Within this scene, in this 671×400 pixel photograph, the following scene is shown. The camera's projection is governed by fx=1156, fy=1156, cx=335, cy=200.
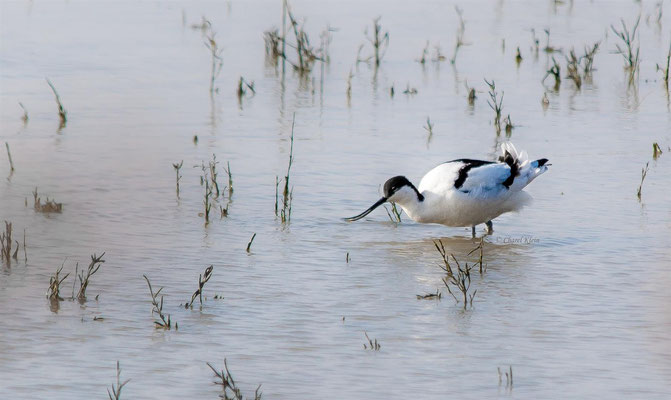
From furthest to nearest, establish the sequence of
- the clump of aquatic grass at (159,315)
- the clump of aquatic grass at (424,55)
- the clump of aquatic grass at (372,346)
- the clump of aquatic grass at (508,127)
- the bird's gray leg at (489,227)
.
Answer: the clump of aquatic grass at (424,55) → the clump of aquatic grass at (508,127) → the bird's gray leg at (489,227) → the clump of aquatic grass at (159,315) → the clump of aquatic grass at (372,346)

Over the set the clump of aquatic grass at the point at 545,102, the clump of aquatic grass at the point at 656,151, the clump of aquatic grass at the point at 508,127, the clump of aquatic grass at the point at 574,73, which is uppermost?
the clump of aquatic grass at the point at 574,73

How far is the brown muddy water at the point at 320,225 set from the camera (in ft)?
18.0

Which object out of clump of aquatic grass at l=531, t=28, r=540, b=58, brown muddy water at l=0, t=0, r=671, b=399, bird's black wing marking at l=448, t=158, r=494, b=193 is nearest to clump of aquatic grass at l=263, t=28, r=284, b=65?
brown muddy water at l=0, t=0, r=671, b=399

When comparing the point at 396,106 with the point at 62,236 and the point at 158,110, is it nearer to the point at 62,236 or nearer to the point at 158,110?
the point at 158,110

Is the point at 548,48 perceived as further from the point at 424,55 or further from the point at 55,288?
the point at 55,288

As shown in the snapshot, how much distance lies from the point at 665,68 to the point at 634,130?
133 inches

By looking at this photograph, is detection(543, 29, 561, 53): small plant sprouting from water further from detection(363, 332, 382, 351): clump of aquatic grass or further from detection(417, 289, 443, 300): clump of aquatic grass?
detection(363, 332, 382, 351): clump of aquatic grass

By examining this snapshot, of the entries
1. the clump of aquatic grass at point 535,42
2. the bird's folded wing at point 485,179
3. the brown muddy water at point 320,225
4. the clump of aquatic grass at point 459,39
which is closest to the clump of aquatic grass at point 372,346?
the brown muddy water at point 320,225

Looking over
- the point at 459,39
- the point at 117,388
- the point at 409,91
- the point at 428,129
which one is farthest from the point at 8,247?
the point at 459,39

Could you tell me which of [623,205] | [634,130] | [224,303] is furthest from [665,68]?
[224,303]

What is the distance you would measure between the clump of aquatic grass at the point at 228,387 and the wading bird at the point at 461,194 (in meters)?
3.42

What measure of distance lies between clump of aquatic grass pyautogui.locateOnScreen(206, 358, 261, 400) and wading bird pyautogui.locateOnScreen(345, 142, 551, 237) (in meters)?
3.42

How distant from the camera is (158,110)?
11930mm

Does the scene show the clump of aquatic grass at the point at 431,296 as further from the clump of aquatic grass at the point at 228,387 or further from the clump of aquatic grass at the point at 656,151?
the clump of aquatic grass at the point at 656,151
